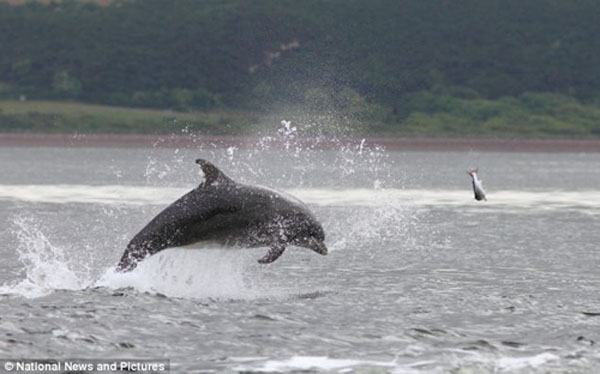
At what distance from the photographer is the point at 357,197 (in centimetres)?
7500

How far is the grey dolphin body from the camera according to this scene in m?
25.7

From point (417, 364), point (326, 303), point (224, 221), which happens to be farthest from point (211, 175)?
point (417, 364)

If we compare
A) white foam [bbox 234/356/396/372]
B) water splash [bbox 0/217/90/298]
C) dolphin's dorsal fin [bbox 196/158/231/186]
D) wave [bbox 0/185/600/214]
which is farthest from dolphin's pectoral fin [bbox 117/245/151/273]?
wave [bbox 0/185/600/214]

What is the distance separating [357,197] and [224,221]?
49.5m

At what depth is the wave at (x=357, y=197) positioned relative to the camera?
2672 inches

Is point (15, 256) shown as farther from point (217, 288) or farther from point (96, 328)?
point (96, 328)

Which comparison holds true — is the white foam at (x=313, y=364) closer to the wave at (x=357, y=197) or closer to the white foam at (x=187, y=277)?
the white foam at (x=187, y=277)

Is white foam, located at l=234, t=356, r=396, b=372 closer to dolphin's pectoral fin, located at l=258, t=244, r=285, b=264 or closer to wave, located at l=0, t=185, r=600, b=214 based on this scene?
dolphin's pectoral fin, located at l=258, t=244, r=285, b=264

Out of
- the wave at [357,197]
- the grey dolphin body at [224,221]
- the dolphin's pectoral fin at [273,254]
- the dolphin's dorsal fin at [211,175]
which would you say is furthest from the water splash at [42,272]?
the wave at [357,197]

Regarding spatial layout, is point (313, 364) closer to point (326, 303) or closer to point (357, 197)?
point (326, 303)

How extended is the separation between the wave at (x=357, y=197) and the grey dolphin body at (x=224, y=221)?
38.1 m

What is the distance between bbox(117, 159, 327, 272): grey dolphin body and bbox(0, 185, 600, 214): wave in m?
38.1

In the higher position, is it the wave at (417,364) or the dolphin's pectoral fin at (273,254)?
the dolphin's pectoral fin at (273,254)

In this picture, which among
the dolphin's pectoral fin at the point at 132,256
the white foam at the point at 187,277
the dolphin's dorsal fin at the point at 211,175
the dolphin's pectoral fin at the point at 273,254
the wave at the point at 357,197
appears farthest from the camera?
the wave at the point at 357,197
